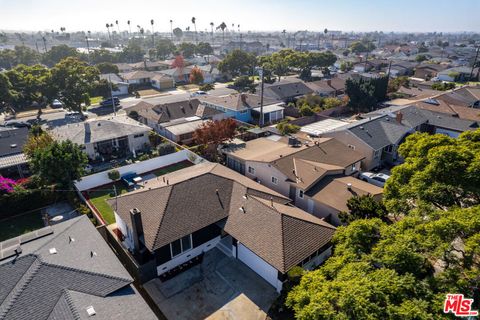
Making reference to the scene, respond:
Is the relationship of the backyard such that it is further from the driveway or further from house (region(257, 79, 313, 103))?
house (region(257, 79, 313, 103))

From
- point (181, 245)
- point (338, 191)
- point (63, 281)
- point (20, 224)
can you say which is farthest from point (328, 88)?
point (63, 281)

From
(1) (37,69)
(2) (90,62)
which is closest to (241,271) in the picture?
(1) (37,69)

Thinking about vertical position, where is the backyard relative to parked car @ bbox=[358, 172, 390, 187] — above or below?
below

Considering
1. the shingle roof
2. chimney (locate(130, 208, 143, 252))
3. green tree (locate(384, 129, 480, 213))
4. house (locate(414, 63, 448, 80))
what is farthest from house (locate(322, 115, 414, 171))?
house (locate(414, 63, 448, 80))

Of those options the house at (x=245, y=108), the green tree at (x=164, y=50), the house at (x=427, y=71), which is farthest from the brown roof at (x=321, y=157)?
the green tree at (x=164, y=50)

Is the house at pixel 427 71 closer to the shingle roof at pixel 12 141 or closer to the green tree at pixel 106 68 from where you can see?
the green tree at pixel 106 68

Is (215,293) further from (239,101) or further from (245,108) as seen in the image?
(239,101)
